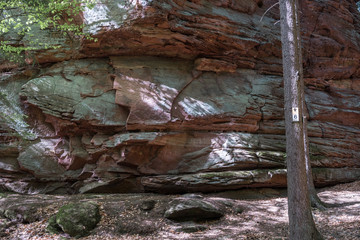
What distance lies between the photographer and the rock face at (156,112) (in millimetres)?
10864

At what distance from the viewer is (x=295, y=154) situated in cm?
558

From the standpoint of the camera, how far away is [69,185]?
36.6 ft

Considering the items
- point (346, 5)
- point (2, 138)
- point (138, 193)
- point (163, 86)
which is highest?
point (346, 5)

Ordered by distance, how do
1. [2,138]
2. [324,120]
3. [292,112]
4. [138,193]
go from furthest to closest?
[324,120]
[2,138]
[138,193]
[292,112]

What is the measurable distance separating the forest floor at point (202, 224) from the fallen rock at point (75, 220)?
0.56 feet

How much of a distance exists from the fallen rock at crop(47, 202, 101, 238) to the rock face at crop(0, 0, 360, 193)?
321 centimetres

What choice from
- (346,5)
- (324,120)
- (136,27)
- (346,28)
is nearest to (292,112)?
(136,27)

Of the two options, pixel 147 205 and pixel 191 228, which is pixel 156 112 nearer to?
pixel 147 205

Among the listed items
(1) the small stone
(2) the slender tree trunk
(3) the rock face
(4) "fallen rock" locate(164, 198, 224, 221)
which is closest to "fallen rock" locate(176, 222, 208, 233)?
(4) "fallen rock" locate(164, 198, 224, 221)

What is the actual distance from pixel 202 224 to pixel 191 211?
49 centimetres

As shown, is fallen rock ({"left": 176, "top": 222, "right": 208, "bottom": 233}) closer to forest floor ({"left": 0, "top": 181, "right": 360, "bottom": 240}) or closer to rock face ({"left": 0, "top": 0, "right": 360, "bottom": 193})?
forest floor ({"left": 0, "top": 181, "right": 360, "bottom": 240})

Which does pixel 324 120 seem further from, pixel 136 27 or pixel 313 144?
pixel 136 27

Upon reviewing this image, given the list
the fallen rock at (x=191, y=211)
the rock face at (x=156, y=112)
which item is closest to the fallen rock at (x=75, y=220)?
the fallen rock at (x=191, y=211)

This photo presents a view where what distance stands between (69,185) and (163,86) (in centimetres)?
591
